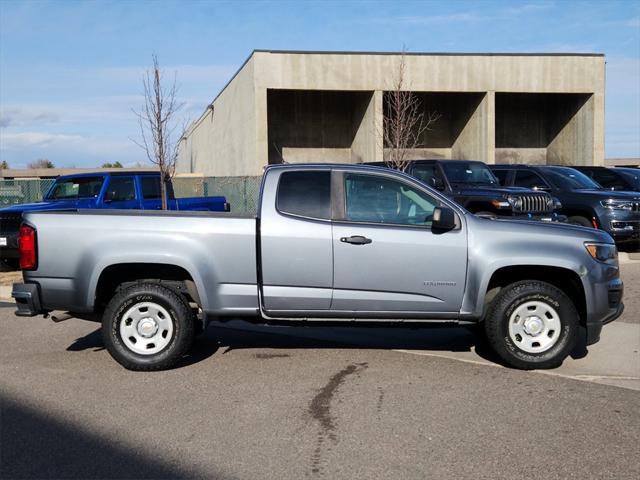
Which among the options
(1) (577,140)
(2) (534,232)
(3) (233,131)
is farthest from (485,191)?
(3) (233,131)

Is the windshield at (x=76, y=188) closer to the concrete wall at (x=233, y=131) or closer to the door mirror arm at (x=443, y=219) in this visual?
the door mirror arm at (x=443, y=219)

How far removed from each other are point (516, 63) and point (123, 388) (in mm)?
33686

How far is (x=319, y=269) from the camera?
6.61 m

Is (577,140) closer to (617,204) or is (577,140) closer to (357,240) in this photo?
(617,204)

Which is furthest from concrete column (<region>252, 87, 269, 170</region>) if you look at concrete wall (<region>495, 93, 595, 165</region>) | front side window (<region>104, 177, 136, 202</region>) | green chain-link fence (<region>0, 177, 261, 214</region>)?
front side window (<region>104, 177, 136, 202</region>)

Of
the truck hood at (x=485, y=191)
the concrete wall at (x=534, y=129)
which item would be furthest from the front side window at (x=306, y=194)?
the concrete wall at (x=534, y=129)

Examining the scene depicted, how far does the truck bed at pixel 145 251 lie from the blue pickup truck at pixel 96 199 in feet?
25.0

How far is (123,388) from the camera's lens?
6.18 meters

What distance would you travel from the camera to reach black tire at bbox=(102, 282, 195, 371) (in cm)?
666

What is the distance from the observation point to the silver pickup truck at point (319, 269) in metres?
6.59

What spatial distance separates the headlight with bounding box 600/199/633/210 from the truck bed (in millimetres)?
10444

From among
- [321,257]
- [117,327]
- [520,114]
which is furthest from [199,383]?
[520,114]

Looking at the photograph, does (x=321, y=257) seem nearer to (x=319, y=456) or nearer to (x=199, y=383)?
(x=199, y=383)

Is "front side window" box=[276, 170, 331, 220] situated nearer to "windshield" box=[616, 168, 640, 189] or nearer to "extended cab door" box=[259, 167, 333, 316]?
"extended cab door" box=[259, 167, 333, 316]
